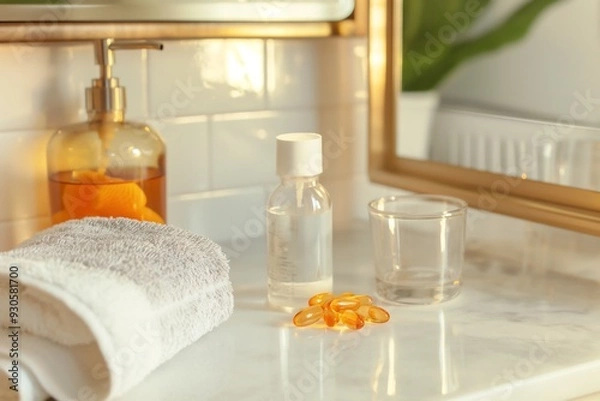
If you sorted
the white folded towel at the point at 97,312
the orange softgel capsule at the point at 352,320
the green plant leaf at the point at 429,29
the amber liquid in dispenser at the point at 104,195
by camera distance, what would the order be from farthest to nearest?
the green plant leaf at the point at 429,29 → the amber liquid in dispenser at the point at 104,195 → the orange softgel capsule at the point at 352,320 → the white folded towel at the point at 97,312

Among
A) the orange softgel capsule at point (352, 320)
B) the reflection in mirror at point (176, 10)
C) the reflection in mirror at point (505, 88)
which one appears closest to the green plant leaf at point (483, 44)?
the reflection in mirror at point (505, 88)

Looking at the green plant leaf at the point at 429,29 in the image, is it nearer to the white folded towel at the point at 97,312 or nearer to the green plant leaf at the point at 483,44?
the green plant leaf at the point at 483,44

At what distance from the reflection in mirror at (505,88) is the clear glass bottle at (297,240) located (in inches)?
9.8

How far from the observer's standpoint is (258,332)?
67cm

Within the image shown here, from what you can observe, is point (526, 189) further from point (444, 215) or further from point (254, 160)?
point (254, 160)

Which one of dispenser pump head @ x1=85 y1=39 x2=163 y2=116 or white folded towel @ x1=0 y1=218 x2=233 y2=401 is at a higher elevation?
dispenser pump head @ x1=85 y1=39 x2=163 y2=116

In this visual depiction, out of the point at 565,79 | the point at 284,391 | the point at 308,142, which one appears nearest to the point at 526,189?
the point at 565,79

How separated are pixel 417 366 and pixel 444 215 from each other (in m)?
0.18

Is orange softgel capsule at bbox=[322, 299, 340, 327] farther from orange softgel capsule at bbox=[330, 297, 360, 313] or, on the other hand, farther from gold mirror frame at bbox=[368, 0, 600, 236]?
gold mirror frame at bbox=[368, 0, 600, 236]

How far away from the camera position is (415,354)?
62cm

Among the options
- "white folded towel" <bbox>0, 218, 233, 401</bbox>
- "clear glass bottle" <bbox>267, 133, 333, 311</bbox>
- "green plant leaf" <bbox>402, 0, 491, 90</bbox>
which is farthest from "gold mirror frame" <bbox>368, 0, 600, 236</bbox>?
"white folded towel" <bbox>0, 218, 233, 401</bbox>

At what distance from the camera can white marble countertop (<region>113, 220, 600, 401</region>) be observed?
56 centimetres

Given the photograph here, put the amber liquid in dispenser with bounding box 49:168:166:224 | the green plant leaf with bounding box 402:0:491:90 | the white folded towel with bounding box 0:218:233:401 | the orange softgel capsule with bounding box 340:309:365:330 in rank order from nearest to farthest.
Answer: the white folded towel with bounding box 0:218:233:401, the orange softgel capsule with bounding box 340:309:365:330, the amber liquid in dispenser with bounding box 49:168:166:224, the green plant leaf with bounding box 402:0:491:90

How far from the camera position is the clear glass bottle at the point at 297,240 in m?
0.73
